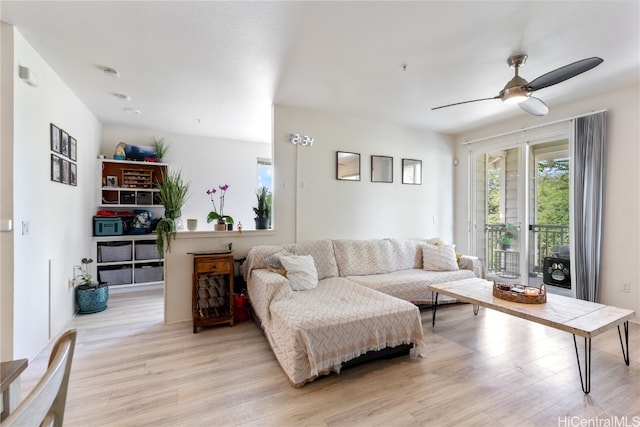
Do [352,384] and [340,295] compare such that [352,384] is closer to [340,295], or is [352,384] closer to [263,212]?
[340,295]

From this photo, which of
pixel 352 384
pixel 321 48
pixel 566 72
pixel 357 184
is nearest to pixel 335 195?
pixel 357 184

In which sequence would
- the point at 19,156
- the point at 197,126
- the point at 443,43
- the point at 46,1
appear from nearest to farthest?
the point at 46,1, the point at 19,156, the point at 443,43, the point at 197,126

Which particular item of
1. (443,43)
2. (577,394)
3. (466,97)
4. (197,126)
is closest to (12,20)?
(197,126)

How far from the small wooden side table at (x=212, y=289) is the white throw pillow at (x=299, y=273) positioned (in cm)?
66

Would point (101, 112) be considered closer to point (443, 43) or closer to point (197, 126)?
point (197, 126)

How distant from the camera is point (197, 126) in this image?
4648 millimetres

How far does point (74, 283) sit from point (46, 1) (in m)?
2.88

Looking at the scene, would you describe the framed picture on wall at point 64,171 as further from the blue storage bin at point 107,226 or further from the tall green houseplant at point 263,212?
the tall green houseplant at point 263,212

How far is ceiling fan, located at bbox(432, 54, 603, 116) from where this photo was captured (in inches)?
A: 79.2

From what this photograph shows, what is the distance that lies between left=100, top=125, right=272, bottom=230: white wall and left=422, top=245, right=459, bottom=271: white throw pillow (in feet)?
10.9

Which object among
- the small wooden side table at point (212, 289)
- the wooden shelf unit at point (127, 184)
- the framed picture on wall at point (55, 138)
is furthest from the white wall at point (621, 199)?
the wooden shelf unit at point (127, 184)

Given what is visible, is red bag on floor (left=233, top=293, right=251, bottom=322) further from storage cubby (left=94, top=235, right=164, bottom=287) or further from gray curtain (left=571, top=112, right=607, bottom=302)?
gray curtain (left=571, top=112, right=607, bottom=302)

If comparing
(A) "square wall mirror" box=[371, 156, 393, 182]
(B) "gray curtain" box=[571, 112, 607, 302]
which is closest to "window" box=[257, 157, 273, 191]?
(A) "square wall mirror" box=[371, 156, 393, 182]

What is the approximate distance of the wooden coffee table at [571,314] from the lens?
1916mm
